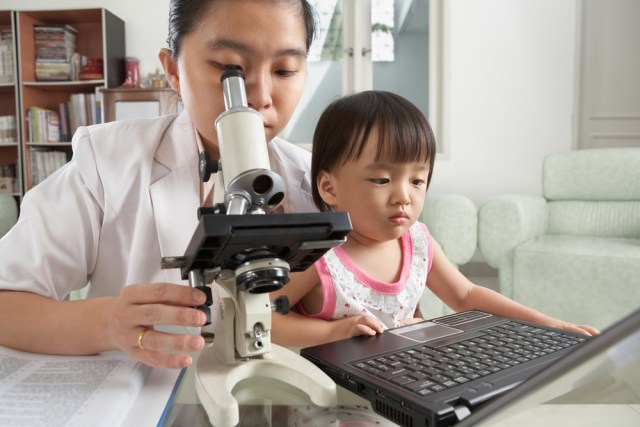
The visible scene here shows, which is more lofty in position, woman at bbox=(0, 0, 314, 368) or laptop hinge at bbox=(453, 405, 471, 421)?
woman at bbox=(0, 0, 314, 368)

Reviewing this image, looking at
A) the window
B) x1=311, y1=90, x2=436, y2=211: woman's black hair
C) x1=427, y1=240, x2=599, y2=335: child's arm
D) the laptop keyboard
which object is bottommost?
x1=427, y1=240, x2=599, y2=335: child's arm

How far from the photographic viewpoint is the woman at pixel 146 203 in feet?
1.97

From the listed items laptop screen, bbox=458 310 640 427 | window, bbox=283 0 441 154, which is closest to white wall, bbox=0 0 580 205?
window, bbox=283 0 441 154

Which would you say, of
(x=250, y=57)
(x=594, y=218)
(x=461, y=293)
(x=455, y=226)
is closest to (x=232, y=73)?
(x=250, y=57)

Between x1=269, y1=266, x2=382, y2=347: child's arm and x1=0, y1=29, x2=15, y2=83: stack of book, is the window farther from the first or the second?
x1=269, y1=266, x2=382, y2=347: child's arm

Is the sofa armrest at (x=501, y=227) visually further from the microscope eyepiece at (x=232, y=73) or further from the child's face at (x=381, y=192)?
the microscope eyepiece at (x=232, y=73)

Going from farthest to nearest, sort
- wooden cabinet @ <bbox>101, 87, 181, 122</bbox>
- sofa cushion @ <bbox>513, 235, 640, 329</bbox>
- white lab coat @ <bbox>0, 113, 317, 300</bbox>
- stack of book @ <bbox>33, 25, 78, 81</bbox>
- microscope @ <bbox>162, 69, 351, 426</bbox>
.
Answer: stack of book @ <bbox>33, 25, 78, 81</bbox> < wooden cabinet @ <bbox>101, 87, 181, 122</bbox> < sofa cushion @ <bbox>513, 235, 640, 329</bbox> < white lab coat @ <bbox>0, 113, 317, 300</bbox> < microscope @ <bbox>162, 69, 351, 426</bbox>

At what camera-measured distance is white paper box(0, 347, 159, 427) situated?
0.51 m

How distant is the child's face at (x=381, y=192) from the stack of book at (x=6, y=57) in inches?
165

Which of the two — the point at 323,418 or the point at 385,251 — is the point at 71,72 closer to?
the point at 385,251

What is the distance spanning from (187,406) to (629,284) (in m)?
2.32

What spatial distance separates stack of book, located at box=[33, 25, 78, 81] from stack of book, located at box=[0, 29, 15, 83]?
0.21 m

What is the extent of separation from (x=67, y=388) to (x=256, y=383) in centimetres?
20

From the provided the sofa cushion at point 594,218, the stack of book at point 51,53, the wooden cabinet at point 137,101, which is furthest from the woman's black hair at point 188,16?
the stack of book at point 51,53
